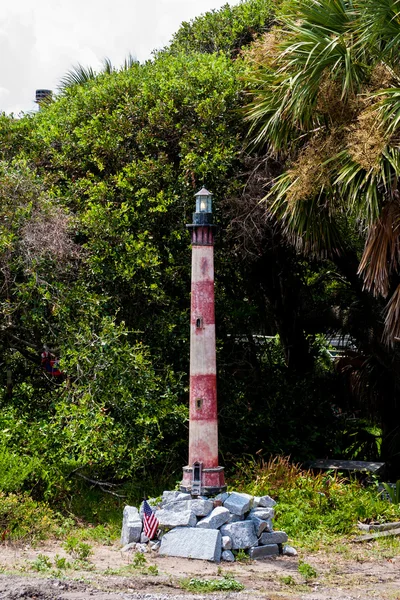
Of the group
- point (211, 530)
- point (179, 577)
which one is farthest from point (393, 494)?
point (179, 577)

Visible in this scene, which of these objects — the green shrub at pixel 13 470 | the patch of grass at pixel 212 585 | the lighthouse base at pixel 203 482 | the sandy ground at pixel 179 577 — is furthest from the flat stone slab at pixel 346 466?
the patch of grass at pixel 212 585

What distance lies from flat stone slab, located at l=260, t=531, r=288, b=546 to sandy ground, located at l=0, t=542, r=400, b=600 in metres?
0.19

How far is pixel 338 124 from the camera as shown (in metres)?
11.1

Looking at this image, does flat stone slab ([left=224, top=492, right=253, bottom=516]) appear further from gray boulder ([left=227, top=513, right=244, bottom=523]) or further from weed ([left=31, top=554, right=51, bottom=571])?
weed ([left=31, top=554, right=51, bottom=571])

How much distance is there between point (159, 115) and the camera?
42.5ft

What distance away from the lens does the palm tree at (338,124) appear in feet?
32.8

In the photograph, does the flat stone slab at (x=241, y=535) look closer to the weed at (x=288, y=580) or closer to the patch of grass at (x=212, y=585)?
the weed at (x=288, y=580)

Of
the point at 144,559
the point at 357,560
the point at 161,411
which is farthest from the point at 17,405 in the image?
the point at 357,560

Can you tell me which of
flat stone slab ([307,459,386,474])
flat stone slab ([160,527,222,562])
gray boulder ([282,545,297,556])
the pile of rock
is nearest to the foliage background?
flat stone slab ([307,459,386,474])

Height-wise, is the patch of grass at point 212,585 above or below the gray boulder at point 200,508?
below

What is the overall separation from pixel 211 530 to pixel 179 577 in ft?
3.02

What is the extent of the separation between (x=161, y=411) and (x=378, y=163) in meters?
4.15

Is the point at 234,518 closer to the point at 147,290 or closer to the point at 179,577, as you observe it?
the point at 179,577

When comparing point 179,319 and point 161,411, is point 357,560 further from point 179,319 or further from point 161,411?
point 179,319
